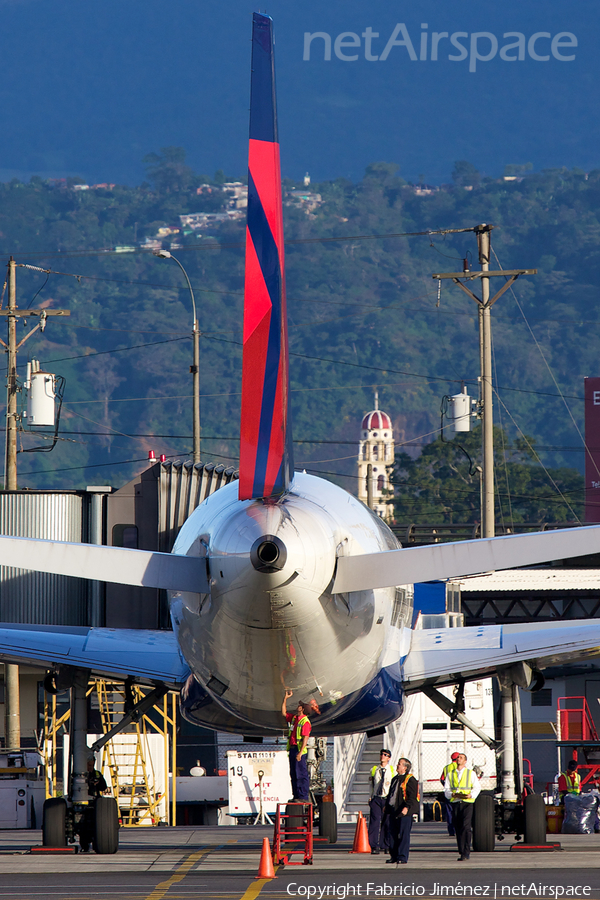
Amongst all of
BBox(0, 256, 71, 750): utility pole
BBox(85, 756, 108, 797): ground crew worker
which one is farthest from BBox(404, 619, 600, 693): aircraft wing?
BBox(0, 256, 71, 750): utility pole

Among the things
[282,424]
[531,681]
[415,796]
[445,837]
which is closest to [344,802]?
[445,837]

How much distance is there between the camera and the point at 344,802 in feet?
116

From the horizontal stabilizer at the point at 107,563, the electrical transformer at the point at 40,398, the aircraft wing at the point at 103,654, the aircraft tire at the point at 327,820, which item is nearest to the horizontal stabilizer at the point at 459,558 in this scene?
the horizontal stabilizer at the point at 107,563

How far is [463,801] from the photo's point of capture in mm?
20094

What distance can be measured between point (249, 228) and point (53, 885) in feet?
28.9

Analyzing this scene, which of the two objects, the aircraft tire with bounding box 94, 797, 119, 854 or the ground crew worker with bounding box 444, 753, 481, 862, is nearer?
the ground crew worker with bounding box 444, 753, 481, 862

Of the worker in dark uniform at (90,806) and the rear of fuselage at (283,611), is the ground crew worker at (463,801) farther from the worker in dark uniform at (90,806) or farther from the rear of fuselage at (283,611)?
the worker in dark uniform at (90,806)

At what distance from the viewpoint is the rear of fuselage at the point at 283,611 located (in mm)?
15117

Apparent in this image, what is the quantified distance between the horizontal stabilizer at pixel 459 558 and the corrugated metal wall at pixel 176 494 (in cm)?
2909

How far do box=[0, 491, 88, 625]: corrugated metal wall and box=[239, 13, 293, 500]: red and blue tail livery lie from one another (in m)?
29.1

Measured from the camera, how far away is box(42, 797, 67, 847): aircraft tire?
21734 millimetres

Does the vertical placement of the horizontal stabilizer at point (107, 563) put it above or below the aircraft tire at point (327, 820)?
above

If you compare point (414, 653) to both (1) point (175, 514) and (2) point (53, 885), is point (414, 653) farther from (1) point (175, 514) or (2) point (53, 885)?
(1) point (175, 514)

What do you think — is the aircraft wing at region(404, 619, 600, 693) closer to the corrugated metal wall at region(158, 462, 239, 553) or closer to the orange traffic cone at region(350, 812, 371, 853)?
the orange traffic cone at region(350, 812, 371, 853)
